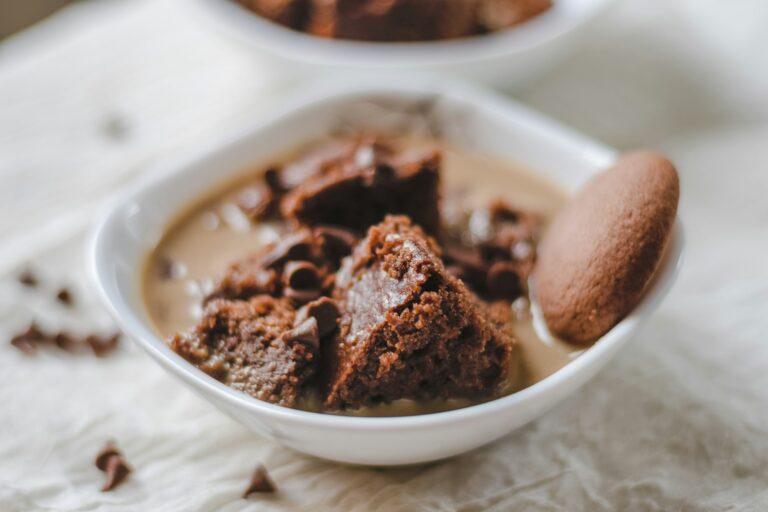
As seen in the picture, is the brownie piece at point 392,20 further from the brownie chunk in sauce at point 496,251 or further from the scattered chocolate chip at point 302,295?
the scattered chocolate chip at point 302,295

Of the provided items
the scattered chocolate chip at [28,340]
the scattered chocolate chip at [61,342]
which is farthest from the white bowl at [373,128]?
the scattered chocolate chip at [28,340]

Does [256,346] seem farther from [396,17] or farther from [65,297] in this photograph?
[396,17]

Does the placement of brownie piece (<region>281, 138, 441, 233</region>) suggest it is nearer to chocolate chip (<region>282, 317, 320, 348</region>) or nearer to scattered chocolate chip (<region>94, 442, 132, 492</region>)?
chocolate chip (<region>282, 317, 320, 348</region>)

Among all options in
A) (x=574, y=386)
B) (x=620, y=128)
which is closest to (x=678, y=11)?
(x=620, y=128)

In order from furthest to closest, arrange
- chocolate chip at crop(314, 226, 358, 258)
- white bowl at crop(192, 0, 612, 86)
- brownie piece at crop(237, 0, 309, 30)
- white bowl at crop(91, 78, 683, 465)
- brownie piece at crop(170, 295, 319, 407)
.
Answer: brownie piece at crop(237, 0, 309, 30) < white bowl at crop(192, 0, 612, 86) < chocolate chip at crop(314, 226, 358, 258) < brownie piece at crop(170, 295, 319, 407) < white bowl at crop(91, 78, 683, 465)

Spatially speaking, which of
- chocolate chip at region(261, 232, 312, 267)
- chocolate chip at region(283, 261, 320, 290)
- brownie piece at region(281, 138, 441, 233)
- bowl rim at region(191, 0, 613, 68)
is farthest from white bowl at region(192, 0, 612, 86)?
chocolate chip at region(283, 261, 320, 290)

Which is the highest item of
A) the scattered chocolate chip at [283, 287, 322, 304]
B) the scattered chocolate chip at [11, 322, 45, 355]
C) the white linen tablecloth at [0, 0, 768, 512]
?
the scattered chocolate chip at [283, 287, 322, 304]

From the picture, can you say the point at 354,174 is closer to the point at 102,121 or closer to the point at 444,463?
the point at 444,463

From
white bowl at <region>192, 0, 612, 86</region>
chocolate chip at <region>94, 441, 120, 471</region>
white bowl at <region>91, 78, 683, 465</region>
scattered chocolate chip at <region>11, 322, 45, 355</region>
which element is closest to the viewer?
white bowl at <region>91, 78, 683, 465</region>
